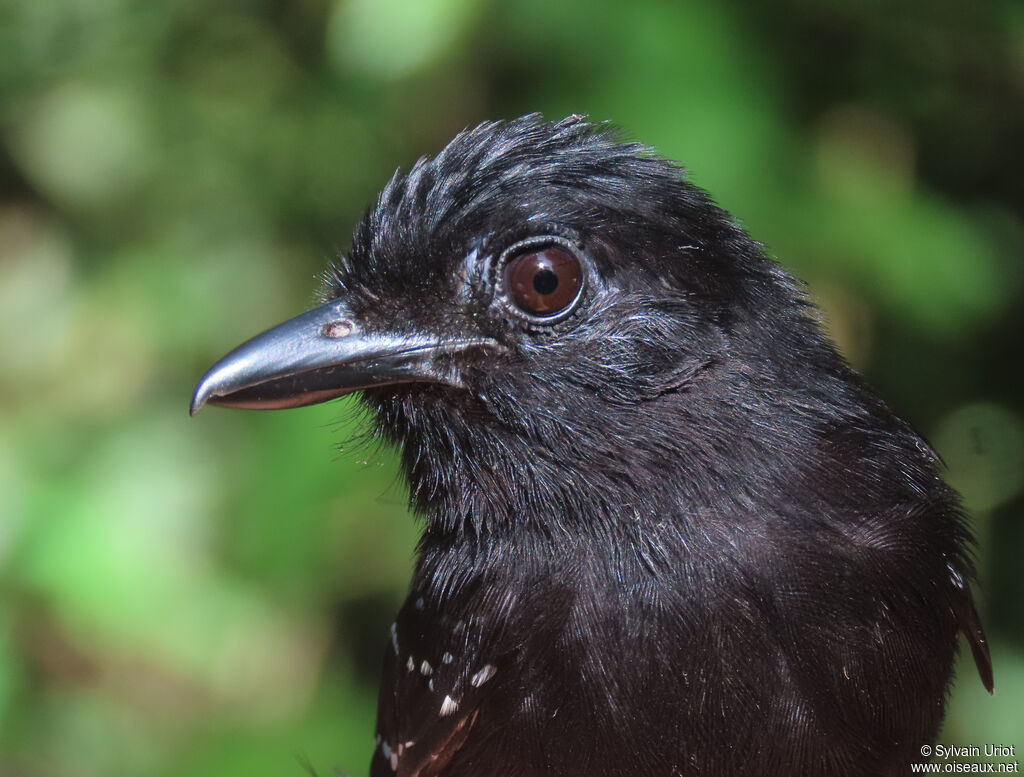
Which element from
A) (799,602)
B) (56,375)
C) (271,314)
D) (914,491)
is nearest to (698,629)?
(799,602)

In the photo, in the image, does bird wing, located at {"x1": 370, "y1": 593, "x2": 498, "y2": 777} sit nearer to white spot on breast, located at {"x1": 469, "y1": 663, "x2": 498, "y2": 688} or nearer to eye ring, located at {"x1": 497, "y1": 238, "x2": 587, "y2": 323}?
white spot on breast, located at {"x1": 469, "y1": 663, "x2": 498, "y2": 688}

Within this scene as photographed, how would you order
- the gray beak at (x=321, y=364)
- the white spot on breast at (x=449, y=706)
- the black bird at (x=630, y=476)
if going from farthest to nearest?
the white spot on breast at (x=449, y=706) < the gray beak at (x=321, y=364) < the black bird at (x=630, y=476)

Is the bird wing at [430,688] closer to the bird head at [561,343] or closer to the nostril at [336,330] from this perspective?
the bird head at [561,343]

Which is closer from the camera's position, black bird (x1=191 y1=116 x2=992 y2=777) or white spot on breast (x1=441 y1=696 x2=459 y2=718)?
black bird (x1=191 y1=116 x2=992 y2=777)

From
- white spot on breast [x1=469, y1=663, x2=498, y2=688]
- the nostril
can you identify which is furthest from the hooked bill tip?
white spot on breast [x1=469, y1=663, x2=498, y2=688]

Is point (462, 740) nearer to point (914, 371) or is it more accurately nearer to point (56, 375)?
point (914, 371)

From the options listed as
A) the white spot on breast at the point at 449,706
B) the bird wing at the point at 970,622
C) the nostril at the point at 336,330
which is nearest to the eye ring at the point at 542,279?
the nostril at the point at 336,330

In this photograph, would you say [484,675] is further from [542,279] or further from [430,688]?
[542,279]
